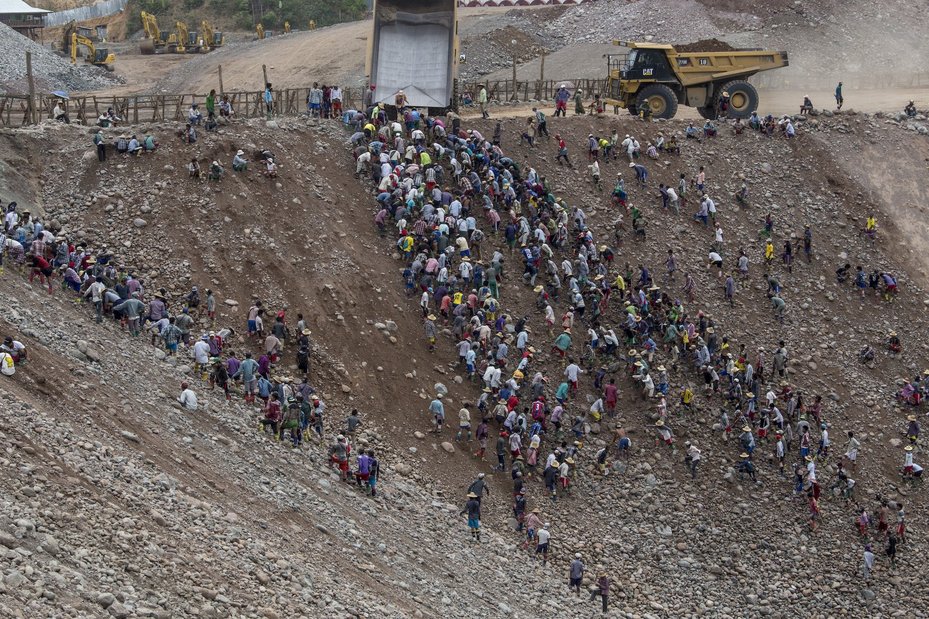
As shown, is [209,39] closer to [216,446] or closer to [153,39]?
[153,39]

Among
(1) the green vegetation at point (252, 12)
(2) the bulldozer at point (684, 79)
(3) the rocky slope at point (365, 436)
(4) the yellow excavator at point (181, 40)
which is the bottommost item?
(3) the rocky slope at point (365, 436)

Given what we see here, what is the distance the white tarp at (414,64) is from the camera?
42.1m

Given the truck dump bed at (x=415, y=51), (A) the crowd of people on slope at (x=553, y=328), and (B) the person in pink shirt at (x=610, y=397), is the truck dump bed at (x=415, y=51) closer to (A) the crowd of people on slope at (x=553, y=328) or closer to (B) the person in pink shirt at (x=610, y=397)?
(A) the crowd of people on slope at (x=553, y=328)

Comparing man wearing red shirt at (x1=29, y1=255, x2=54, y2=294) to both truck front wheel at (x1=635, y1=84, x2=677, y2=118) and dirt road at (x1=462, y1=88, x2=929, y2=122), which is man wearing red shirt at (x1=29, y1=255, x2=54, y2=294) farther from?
truck front wheel at (x1=635, y1=84, x2=677, y2=118)

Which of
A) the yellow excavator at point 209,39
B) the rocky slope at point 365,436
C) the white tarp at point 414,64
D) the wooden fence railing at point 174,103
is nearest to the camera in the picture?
the rocky slope at point 365,436

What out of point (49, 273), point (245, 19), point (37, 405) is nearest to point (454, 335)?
point (49, 273)

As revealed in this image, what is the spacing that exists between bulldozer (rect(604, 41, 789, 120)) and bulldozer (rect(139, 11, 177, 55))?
3487cm

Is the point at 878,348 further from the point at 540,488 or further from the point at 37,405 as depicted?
the point at 37,405

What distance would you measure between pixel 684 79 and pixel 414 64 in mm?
9533

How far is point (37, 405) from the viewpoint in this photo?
2367 cm

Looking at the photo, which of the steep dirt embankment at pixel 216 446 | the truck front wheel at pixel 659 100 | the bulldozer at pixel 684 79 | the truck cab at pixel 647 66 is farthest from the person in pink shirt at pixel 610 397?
the truck cab at pixel 647 66

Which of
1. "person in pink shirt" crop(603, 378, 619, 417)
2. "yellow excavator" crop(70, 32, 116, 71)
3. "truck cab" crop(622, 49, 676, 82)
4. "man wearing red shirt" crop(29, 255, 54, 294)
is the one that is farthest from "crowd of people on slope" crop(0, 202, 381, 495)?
"yellow excavator" crop(70, 32, 116, 71)

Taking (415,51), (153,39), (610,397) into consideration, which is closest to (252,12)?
(153,39)

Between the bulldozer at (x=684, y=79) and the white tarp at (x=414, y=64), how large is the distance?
5977 mm
